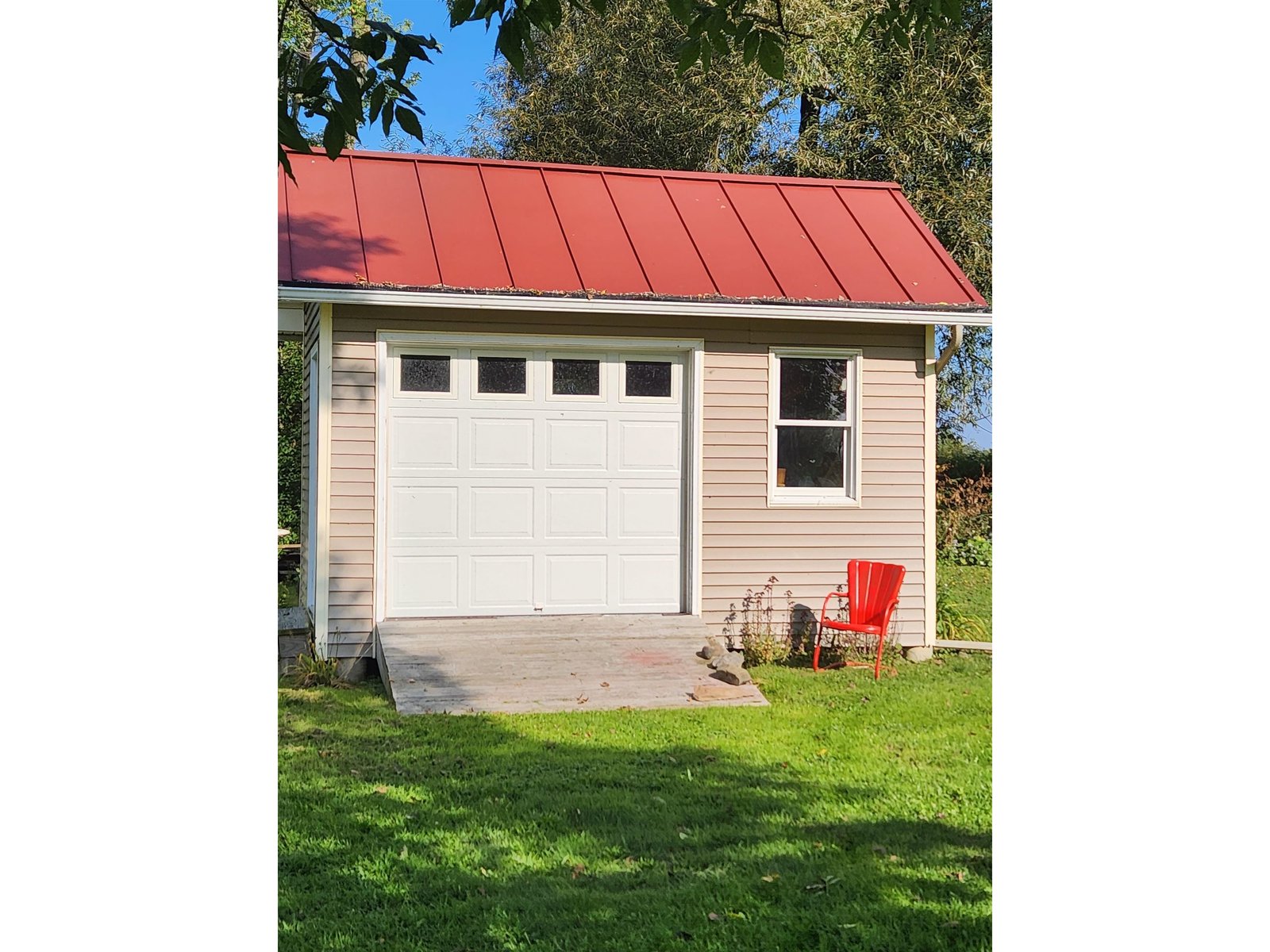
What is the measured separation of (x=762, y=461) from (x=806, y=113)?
981cm

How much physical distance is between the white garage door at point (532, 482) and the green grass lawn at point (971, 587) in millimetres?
3605

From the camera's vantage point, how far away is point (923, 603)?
8.35 meters

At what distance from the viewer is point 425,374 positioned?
25.4 feet

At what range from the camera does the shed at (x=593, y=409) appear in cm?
745

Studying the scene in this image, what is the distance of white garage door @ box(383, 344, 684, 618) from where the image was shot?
7.71 meters

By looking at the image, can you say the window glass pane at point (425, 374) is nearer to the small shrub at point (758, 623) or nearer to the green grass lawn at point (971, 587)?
the small shrub at point (758, 623)

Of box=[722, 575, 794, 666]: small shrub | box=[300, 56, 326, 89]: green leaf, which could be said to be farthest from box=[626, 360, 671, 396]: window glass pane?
box=[300, 56, 326, 89]: green leaf

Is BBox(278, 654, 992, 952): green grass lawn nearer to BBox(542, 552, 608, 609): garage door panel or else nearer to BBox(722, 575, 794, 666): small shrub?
BBox(722, 575, 794, 666): small shrub

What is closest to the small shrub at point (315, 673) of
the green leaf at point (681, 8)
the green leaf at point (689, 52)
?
the green leaf at point (689, 52)
